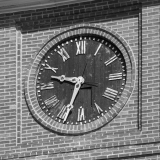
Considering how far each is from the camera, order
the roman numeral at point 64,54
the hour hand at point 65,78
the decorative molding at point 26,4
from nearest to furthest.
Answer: the hour hand at point 65,78 < the roman numeral at point 64,54 < the decorative molding at point 26,4

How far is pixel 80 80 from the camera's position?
31.8 metres

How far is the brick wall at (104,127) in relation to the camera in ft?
102

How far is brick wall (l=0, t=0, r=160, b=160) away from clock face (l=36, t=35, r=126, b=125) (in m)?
0.38

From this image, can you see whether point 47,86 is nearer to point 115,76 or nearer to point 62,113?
point 62,113

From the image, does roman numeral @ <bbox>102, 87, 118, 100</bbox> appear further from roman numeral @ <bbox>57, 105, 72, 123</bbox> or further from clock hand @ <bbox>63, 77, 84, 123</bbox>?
roman numeral @ <bbox>57, 105, 72, 123</bbox>

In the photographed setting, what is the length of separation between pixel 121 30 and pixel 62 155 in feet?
10.6

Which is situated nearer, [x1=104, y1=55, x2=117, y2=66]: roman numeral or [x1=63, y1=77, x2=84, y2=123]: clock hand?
[x1=63, y1=77, x2=84, y2=123]: clock hand

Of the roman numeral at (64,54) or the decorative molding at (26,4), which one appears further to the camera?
the decorative molding at (26,4)

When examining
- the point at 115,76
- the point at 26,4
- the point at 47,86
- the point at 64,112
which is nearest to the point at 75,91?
the point at 64,112

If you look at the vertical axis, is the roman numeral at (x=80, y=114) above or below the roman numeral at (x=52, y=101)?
below

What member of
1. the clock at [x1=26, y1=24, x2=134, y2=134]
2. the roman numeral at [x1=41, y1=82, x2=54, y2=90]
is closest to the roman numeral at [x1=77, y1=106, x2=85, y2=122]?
the clock at [x1=26, y1=24, x2=134, y2=134]

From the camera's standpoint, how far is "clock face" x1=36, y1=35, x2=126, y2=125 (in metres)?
31.5

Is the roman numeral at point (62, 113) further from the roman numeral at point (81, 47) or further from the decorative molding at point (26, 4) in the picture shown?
the decorative molding at point (26, 4)

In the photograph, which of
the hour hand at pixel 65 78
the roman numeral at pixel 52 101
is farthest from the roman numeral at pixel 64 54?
the roman numeral at pixel 52 101
